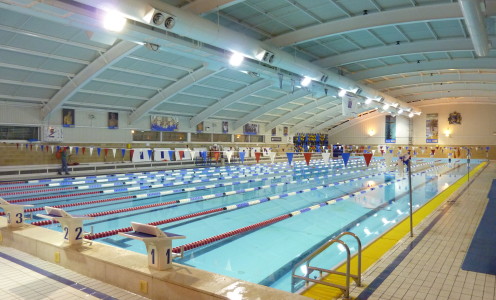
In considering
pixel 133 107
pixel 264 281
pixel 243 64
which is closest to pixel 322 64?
pixel 243 64

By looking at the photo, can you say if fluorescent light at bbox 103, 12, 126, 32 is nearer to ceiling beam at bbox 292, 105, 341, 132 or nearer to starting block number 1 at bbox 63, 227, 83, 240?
starting block number 1 at bbox 63, 227, 83, 240

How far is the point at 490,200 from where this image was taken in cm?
981

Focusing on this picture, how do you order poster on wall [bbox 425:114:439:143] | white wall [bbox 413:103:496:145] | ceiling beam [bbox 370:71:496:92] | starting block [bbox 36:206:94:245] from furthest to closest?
1. poster on wall [bbox 425:114:439:143]
2. white wall [bbox 413:103:496:145]
3. ceiling beam [bbox 370:71:496:92]
4. starting block [bbox 36:206:94:245]

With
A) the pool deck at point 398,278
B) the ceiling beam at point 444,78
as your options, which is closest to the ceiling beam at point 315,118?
the ceiling beam at point 444,78

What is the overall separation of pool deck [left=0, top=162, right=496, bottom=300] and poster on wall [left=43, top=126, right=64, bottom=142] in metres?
11.9

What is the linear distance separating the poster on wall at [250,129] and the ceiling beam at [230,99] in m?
5.48

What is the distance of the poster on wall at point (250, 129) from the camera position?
89.2ft

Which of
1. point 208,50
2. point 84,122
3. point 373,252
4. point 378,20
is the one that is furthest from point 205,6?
point 84,122

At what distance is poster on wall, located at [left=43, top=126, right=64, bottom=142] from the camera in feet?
50.6

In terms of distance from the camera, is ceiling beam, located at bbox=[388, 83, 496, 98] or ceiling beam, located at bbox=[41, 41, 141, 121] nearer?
ceiling beam, located at bbox=[41, 41, 141, 121]

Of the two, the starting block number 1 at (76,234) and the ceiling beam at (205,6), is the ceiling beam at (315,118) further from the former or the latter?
the starting block number 1 at (76,234)

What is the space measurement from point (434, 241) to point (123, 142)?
16475 millimetres

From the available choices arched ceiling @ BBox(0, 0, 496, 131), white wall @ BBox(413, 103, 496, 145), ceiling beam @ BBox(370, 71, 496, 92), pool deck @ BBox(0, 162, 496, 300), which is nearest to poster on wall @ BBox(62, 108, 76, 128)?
arched ceiling @ BBox(0, 0, 496, 131)

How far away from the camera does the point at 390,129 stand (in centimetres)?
3591
